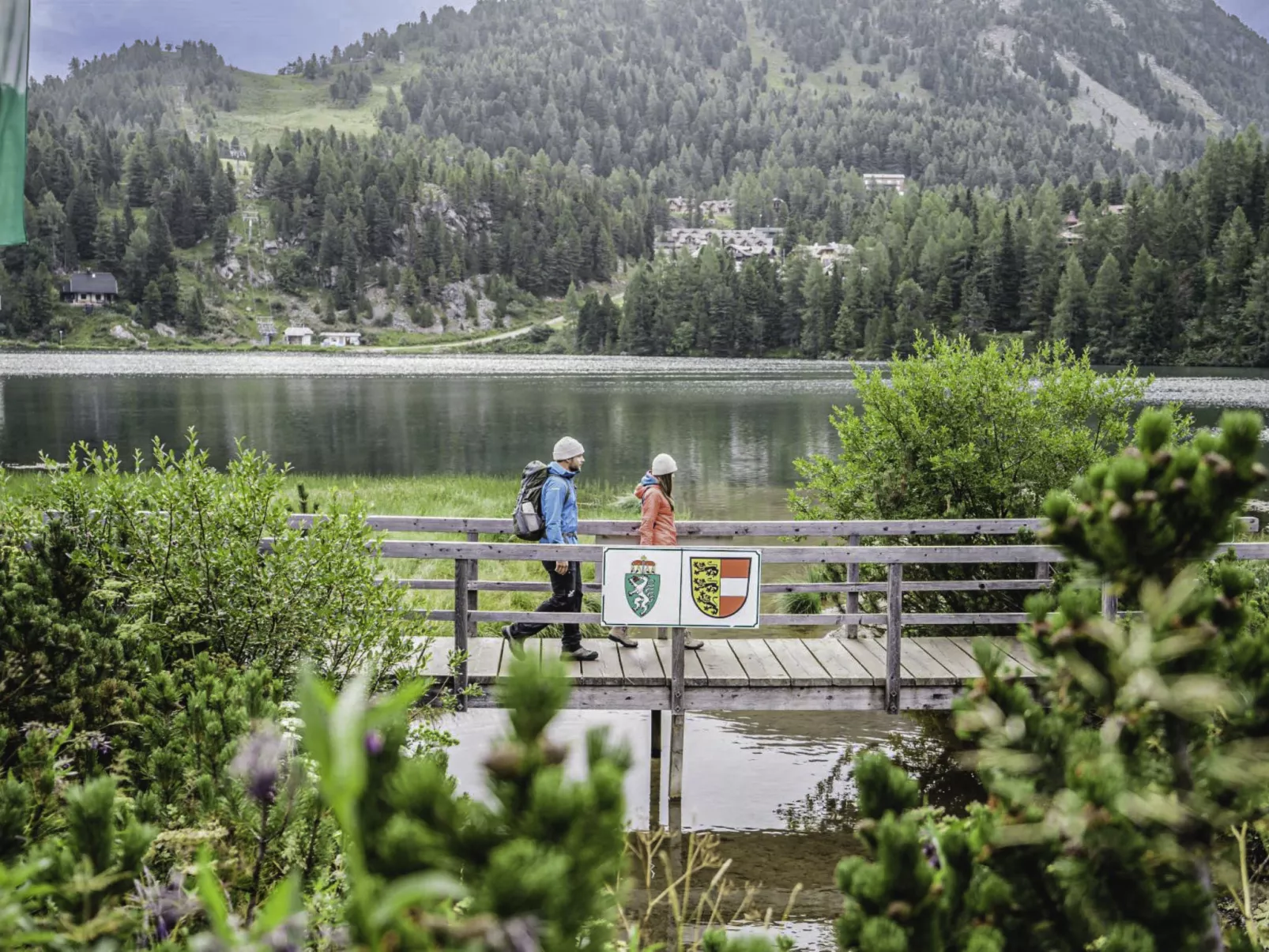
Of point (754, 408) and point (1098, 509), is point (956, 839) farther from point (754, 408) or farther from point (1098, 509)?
point (754, 408)

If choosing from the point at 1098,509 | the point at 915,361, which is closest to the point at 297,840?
the point at 1098,509

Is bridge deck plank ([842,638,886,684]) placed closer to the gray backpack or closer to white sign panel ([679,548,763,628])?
white sign panel ([679,548,763,628])

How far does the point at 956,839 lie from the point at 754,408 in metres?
65.0

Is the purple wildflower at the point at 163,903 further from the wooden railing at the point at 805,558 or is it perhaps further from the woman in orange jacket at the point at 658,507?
the woman in orange jacket at the point at 658,507

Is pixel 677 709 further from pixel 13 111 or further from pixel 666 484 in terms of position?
pixel 13 111

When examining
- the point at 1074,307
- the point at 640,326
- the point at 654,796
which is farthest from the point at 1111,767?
the point at 640,326

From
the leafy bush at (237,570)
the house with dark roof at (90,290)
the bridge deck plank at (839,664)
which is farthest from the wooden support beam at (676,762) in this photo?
the house with dark roof at (90,290)

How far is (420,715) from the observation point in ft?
28.7

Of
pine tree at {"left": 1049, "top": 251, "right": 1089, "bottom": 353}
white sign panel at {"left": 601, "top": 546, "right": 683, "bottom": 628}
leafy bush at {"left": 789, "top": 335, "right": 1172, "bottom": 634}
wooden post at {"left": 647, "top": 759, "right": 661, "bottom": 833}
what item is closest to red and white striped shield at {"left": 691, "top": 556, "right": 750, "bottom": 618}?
white sign panel at {"left": 601, "top": 546, "right": 683, "bottom": 628}

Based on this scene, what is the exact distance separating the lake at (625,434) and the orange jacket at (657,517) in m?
2.30

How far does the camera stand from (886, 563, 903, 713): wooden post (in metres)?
10.3

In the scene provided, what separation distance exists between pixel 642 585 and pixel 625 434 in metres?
43.8

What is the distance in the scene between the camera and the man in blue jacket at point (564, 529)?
10305mm

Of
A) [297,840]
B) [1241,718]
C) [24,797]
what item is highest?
[1241,718]
